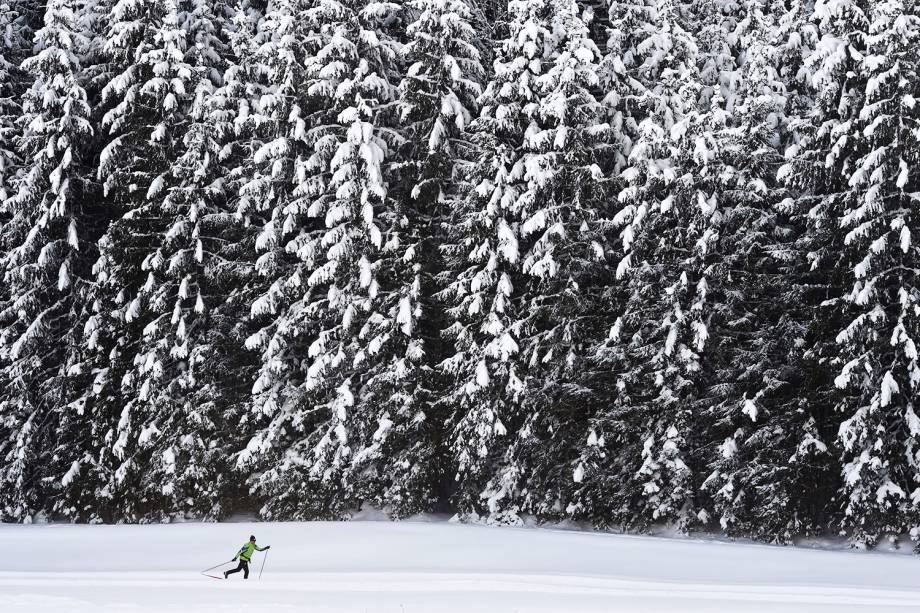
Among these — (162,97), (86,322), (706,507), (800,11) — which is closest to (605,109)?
(800,11)

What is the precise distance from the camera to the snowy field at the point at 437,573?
14836 millimetres

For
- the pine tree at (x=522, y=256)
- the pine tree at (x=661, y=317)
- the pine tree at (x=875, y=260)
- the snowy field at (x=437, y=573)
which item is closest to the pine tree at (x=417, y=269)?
the pine tree at (x=522, y=256)

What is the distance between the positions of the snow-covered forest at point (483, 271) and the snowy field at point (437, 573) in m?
2.54

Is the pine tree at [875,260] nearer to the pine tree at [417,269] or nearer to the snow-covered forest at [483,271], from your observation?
the snow-covered forest at [483,271]

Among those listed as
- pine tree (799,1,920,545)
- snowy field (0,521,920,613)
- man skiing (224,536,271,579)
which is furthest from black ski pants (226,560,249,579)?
pine tree (799,1,920,545)

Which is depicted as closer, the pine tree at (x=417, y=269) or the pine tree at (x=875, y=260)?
the pine tree at (x=875, y=260)

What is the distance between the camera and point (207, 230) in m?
27.7

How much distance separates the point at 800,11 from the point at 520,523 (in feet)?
50.1

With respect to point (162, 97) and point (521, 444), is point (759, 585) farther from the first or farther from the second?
point (162, 97)

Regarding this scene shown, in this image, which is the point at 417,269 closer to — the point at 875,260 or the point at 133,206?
the point at 133,206

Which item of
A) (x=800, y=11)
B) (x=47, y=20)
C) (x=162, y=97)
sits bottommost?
(x=162, y=97)

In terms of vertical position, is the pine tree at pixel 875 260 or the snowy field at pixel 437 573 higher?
the pine tree at pixel 875 260

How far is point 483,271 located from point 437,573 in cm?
904

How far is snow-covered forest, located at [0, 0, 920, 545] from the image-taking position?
22000mm
